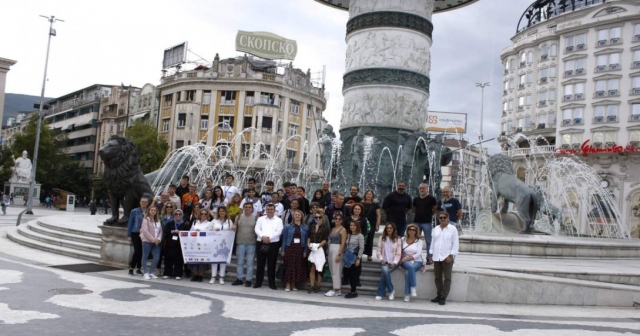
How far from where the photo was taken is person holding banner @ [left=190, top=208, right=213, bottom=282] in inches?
454

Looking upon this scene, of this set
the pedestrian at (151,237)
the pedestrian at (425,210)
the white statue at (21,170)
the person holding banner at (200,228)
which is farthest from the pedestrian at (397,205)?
the white statue at (21,170)

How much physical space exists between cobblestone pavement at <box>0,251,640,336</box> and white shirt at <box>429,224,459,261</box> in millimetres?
892

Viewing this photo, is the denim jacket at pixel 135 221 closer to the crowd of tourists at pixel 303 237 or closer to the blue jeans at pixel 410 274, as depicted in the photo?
the crowd of tourists at pixel 303 237

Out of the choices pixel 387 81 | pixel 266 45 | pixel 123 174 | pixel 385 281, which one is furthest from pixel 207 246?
pixel 266 45

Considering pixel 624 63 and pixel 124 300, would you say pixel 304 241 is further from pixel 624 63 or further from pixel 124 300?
pixel 624 63

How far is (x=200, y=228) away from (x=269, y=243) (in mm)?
1516

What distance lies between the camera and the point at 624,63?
201ft

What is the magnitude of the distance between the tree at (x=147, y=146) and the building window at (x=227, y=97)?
923 centimetres

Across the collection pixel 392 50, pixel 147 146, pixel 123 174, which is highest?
pixel 392 50

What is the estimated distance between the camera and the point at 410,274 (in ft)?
34.6

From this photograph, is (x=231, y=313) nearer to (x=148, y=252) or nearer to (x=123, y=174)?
(x=148, y=252)

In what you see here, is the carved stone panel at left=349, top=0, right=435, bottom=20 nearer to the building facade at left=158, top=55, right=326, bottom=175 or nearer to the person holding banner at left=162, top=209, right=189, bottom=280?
the person holding banner at left=162, top=209, right=189, bottom=280

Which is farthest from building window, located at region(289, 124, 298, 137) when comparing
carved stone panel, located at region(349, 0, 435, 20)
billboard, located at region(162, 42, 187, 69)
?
carved stone panel, located at region(349, 0, 435, 20)

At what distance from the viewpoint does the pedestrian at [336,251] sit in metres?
10.5
